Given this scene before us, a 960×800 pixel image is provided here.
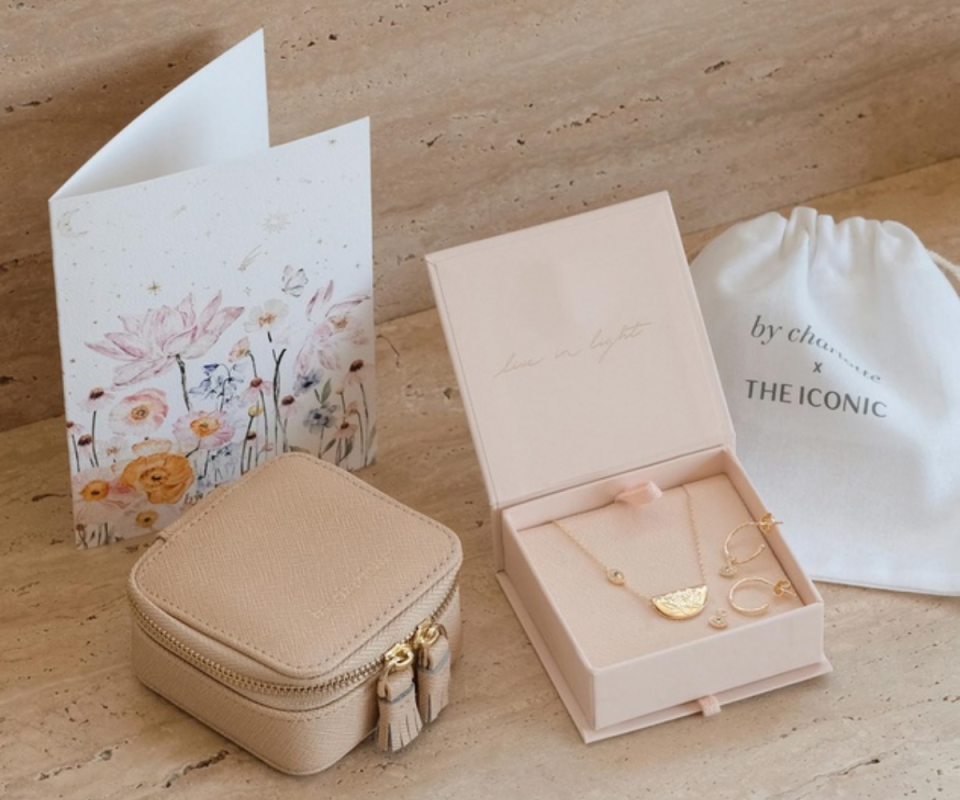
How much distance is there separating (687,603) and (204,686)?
28cm

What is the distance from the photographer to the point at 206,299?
0.94 meters

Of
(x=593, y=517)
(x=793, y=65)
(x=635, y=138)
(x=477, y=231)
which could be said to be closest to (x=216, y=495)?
(x=593, y=517)

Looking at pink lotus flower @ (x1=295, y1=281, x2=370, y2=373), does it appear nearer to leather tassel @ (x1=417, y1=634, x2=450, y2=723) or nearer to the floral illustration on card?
the floral illustration on card

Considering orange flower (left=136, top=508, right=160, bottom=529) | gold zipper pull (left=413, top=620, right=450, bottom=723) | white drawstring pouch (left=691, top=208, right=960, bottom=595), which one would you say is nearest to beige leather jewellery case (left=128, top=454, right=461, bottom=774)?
gold zipper pull (left=413, top=620, right=450, bottom=723)

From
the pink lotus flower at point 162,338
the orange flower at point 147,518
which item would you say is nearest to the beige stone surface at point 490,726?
the orange flower at point 147,518

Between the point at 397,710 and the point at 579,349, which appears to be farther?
the point at 579,349

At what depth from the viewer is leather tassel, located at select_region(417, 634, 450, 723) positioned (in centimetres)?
87

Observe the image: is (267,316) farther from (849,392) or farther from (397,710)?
(849,392)

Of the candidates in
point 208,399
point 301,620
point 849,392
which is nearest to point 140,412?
point 208,399

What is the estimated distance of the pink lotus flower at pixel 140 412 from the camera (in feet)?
3.14

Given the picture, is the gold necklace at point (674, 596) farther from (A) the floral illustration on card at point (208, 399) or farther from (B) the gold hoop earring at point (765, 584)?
(A) the floral illustration on card at point (208, 399)

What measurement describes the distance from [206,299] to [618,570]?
0.96 ft

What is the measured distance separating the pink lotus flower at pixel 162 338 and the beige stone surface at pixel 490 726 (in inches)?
5.3

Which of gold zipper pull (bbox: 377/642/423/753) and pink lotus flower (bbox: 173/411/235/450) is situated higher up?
pink lotus flower (bbox: 173/411/235/450)
